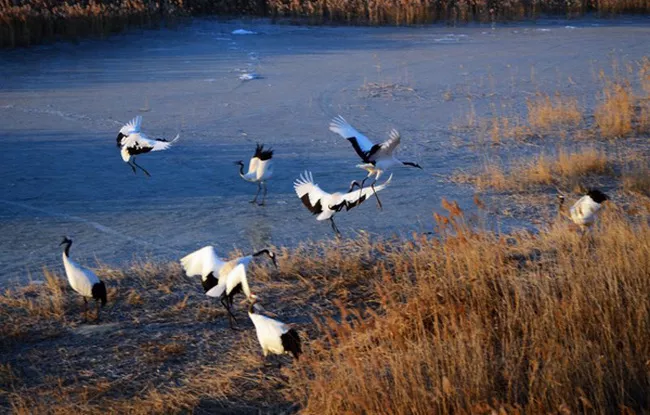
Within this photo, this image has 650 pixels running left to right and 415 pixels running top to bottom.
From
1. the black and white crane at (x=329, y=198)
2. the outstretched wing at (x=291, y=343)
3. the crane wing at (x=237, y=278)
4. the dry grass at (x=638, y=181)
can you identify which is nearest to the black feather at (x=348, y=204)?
the black and white crane at (x=329, y=198)

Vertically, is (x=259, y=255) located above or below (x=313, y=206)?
below

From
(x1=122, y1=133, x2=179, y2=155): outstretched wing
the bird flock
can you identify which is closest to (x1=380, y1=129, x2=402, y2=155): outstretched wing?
the bird flock

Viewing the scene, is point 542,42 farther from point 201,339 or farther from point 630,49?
point 201,339

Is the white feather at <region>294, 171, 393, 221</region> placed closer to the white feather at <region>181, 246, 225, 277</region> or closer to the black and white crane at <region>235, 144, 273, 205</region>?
the black and white crane at <region>235, 144, 273, 205</region>

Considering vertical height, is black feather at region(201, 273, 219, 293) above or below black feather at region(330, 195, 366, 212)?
below

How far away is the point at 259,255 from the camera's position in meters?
5.82

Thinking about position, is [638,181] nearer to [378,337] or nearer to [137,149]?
[378,337]

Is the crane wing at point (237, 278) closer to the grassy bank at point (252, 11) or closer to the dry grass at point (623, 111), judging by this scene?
the dry grass at point (623, 111)

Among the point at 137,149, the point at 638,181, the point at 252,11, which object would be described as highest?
the point at 252,11

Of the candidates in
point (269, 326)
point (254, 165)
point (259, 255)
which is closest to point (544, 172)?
point (254, 165)

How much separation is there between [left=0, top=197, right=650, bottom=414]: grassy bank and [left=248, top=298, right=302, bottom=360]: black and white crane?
11 cm

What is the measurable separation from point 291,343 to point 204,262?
1.01m

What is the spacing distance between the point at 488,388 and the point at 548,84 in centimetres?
927

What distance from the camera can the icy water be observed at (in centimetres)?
694
